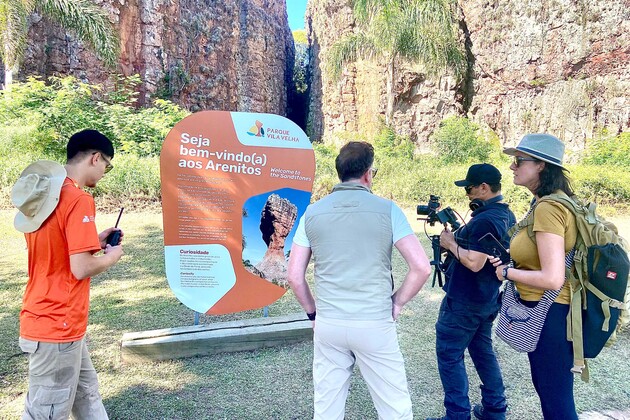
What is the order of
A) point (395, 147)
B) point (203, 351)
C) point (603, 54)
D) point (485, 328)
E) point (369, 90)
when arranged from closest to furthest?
point (485, 328) → point (203, 351) → point (603, 54) → point (395, 147) → point (369, 90)

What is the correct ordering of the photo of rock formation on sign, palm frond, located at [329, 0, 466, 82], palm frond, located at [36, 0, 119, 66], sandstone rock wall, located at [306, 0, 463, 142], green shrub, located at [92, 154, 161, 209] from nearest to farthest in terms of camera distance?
the photo of rock formation on sign
green shrub, located at [92, 154, 161, 209]
palm frond, located at [36, 0, 119, 66]
palm frond, located at [329, 0, 466, 82]
sandstone rock wall, located at [306, 0, 463, 142]

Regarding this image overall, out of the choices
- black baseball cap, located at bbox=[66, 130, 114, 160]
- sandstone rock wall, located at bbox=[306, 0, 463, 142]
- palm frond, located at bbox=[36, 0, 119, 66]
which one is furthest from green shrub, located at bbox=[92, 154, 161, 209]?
sandstone rock wall, located at bbox=[306, 0, 463, 142]

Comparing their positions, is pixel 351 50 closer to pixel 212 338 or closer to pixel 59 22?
pixel 59 22

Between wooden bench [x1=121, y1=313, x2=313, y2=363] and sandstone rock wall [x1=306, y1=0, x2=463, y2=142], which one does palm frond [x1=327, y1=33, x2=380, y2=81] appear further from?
wooden bench [x1=121, y1=313, x2=313, y2=363]

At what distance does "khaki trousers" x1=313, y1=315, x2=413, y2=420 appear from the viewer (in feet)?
5.16

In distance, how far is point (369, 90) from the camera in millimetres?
23531

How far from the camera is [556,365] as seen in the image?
1590 millimetres

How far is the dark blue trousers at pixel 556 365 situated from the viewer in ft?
5.18

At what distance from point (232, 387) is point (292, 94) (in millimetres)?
32096

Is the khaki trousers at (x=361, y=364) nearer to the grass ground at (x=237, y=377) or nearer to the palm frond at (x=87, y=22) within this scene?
the grass ground at (x=237, y=377)

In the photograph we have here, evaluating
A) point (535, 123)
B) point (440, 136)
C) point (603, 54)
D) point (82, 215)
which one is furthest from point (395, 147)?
point (82, 215)

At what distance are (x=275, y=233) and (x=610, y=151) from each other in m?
14.5

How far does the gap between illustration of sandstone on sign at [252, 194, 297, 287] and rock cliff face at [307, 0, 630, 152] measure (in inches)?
666

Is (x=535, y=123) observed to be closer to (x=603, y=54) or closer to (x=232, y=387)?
(x=603, y=54)
